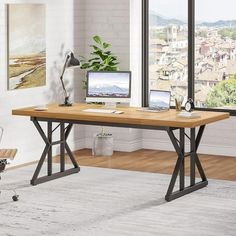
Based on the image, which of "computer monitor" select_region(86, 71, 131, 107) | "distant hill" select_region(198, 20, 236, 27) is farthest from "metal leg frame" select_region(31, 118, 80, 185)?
"distant hill" select_region(198, 20, 236, 27)

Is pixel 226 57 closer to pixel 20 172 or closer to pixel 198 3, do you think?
pixel 198 3

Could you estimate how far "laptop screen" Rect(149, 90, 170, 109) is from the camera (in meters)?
7.95

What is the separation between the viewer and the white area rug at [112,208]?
636 centimetres

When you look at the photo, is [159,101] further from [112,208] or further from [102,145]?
[102,145]

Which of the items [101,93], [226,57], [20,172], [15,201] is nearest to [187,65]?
[226,57]

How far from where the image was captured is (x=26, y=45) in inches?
357

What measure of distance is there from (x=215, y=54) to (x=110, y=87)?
218 centimetres

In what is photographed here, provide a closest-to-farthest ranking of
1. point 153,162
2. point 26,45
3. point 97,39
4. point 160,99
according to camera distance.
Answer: point 160,99, point 26,45, point 153,162, point 97,39

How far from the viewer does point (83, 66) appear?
32.9ft

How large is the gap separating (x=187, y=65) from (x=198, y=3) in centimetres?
81

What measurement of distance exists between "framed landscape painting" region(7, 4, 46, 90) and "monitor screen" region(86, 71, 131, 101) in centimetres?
99

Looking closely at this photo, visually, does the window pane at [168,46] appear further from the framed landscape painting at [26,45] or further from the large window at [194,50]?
the framed landscape painting at [26,45]

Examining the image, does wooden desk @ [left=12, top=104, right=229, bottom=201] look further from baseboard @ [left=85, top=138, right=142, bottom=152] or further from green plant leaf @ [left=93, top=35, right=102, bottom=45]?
baseboard @ [left=85, top=138, right=142, bottom=152]

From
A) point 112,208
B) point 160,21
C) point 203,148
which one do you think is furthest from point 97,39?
point 112,208
